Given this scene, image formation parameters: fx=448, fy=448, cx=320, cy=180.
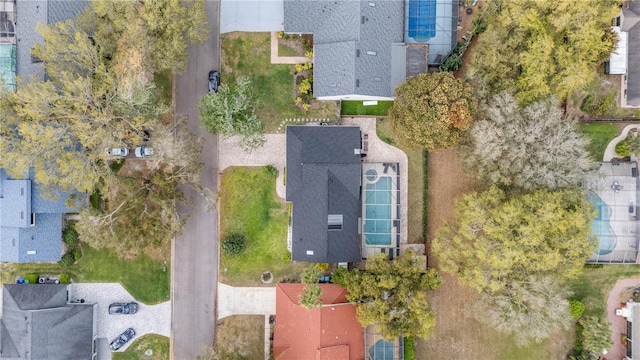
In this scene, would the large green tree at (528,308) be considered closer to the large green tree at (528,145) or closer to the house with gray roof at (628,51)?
the large green tree at (528,145)

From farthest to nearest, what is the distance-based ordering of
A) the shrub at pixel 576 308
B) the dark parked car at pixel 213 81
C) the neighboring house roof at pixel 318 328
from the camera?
the dark parked car at pixel 213 81
the shrub at pixel 576 308
the neighboring house roof at pixel 318 328

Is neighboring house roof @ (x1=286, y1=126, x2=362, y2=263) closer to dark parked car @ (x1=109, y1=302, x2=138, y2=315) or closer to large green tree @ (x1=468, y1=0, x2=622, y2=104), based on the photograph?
large green tree @ (x1=468, y1=0, x2=622, y2=104)

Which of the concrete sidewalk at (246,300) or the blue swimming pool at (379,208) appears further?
the concrete sidewalk at (246,300)

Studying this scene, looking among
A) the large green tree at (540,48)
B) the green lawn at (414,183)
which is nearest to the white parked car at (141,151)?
the green lawn at (414,183)

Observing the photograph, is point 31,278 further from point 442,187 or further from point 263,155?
point 442,187

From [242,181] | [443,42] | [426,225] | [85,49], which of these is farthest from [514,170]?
[85,49]

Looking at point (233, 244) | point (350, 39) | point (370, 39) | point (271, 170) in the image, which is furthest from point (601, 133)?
point (233, 244)

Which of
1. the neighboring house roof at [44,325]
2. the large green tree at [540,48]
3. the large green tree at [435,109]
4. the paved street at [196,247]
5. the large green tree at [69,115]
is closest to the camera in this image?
the large green tree at [435,109]

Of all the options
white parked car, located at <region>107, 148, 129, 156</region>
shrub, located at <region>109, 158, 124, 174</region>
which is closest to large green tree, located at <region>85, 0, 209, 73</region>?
white parked car, located at <region>107, 148, 129, 156</region>

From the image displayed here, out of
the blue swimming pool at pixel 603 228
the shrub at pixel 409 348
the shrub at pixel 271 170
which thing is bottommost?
the shrub at pixel 409 348
